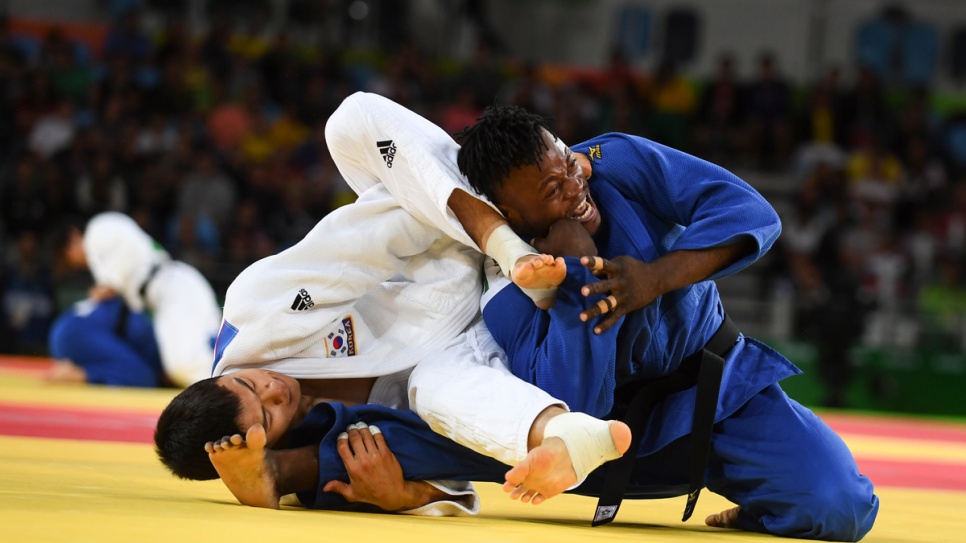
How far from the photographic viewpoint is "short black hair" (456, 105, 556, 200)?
2.41 m

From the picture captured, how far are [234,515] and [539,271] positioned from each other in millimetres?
781

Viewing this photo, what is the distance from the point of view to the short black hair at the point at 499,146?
2.41m

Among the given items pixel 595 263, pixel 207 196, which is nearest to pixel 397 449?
pixel 595 263

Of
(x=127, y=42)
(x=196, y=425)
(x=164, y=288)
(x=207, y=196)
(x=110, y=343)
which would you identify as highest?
(x=196, y=425)

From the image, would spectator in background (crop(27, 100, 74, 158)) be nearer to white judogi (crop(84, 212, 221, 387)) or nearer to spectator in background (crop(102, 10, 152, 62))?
spectator in background (crop(102, 10, 152, 62))

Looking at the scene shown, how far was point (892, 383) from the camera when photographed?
28.6ft

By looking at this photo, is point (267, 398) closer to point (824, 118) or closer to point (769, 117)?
point (769, 117)

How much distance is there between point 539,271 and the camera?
7.43ft

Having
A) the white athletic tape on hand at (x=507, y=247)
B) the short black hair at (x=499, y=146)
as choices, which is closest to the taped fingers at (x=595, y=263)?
the white athletic tape on hand at (x=507, y=247)

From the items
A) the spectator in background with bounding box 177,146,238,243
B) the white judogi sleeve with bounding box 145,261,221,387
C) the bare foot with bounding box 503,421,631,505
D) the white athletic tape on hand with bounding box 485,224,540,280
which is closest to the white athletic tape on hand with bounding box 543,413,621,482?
the bare foot with bounding box 503,421,631,505

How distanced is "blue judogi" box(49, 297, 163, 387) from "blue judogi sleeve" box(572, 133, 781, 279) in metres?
4.86

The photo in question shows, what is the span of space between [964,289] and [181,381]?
682 cm

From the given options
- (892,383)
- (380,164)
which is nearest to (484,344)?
(380,164)

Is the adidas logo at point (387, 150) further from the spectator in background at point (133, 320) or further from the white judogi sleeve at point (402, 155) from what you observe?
the spectator in background at point (133, 320)
